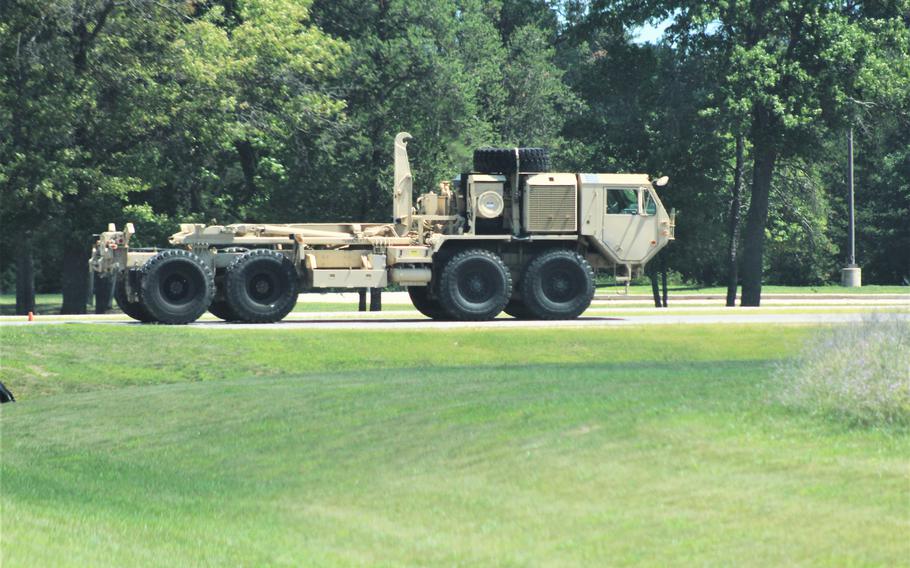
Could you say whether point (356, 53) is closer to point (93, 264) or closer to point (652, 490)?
point (93, 264)

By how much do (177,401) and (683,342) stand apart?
10772 millimetres

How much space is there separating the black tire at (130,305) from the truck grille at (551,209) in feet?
25.8

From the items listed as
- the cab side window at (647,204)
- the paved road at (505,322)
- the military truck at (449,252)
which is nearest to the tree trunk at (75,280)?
the paved road at (505,322)

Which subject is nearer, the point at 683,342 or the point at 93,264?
the point at 683,342

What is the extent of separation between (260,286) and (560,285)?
612 centimetres

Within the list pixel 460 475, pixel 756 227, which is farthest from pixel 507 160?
pixel 460 475

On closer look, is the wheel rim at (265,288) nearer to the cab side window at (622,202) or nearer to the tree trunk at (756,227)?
the cab side window at (622,202)

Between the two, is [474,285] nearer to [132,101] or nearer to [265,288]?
[265,288]

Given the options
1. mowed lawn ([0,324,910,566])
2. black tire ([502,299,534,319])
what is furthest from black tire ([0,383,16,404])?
black tire ([502,299,534,319])

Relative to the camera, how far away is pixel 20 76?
36.9 meters

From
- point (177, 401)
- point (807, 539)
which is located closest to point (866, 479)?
point (807, 539)

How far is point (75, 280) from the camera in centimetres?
4034

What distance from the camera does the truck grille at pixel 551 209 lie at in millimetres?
28969

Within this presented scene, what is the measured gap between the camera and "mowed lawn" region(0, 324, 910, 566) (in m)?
9.45
